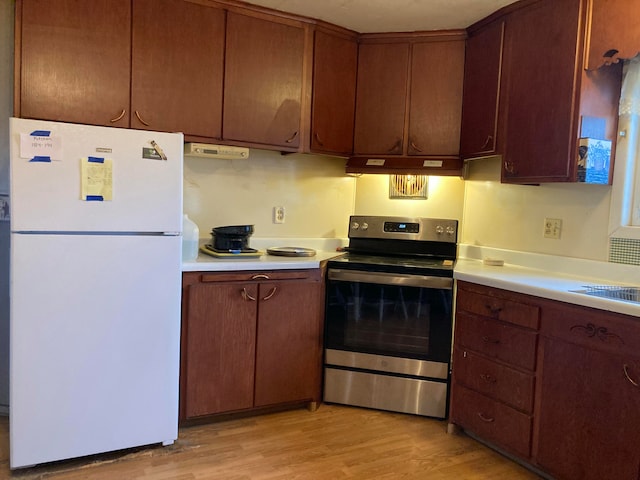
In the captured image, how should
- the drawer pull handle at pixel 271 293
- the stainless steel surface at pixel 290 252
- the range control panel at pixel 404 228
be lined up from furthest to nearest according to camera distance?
the range control panel at pixel 404 228 < the stainless steel surface at pixel 290 252 < the drawer pull handle at pixel 271 293

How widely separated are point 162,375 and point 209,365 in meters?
0.28

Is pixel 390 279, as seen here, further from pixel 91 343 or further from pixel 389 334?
pixel 91 343

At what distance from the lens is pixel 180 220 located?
2221 mm

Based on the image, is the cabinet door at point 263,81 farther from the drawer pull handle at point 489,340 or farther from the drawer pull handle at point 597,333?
the drawer pull handle at point 597,333

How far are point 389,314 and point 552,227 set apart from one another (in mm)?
992

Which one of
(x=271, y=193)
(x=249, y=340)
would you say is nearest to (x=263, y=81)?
(x=271, y=193)

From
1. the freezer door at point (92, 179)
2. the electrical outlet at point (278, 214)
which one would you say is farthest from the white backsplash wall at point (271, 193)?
the freezer door at point (92, 179)

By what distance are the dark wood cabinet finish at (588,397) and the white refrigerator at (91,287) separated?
1.65 metres

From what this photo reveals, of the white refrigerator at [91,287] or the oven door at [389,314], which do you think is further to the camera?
the oven door at [389,314]

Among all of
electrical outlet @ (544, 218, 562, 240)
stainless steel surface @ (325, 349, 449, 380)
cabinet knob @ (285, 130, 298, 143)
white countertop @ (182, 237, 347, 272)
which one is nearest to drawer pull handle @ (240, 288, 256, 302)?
white countertop @ (182, 237, 347, 272)

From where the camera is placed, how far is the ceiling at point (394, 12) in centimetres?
257

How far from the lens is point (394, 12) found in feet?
8.86

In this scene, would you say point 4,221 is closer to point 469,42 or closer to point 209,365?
point 209,365

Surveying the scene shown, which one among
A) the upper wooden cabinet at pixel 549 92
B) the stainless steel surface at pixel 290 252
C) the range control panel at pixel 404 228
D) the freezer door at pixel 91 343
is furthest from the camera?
the range control panel at pixel 404 228
